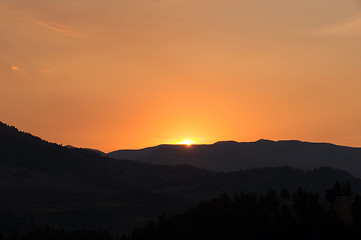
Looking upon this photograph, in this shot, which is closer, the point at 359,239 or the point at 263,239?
the point at 359,239

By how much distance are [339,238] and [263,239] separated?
2302 centimetres

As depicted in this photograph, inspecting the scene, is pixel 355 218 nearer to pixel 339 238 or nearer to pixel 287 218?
pixel 339 238

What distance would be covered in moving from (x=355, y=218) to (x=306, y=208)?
15.2 m

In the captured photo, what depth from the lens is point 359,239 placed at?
185 m

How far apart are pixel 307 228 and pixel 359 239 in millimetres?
16591

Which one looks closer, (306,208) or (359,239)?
(359,239)

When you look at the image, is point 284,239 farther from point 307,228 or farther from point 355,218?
point 355,218

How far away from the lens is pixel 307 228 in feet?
642

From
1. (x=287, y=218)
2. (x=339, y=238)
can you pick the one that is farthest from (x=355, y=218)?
(x=287, y=218)

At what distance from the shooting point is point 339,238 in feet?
623

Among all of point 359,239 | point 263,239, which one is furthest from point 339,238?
point 263,239

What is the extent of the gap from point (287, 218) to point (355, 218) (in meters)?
20.0

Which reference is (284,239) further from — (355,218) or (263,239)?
(355,218)

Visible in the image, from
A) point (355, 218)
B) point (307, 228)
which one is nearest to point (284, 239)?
point (307, 228)
